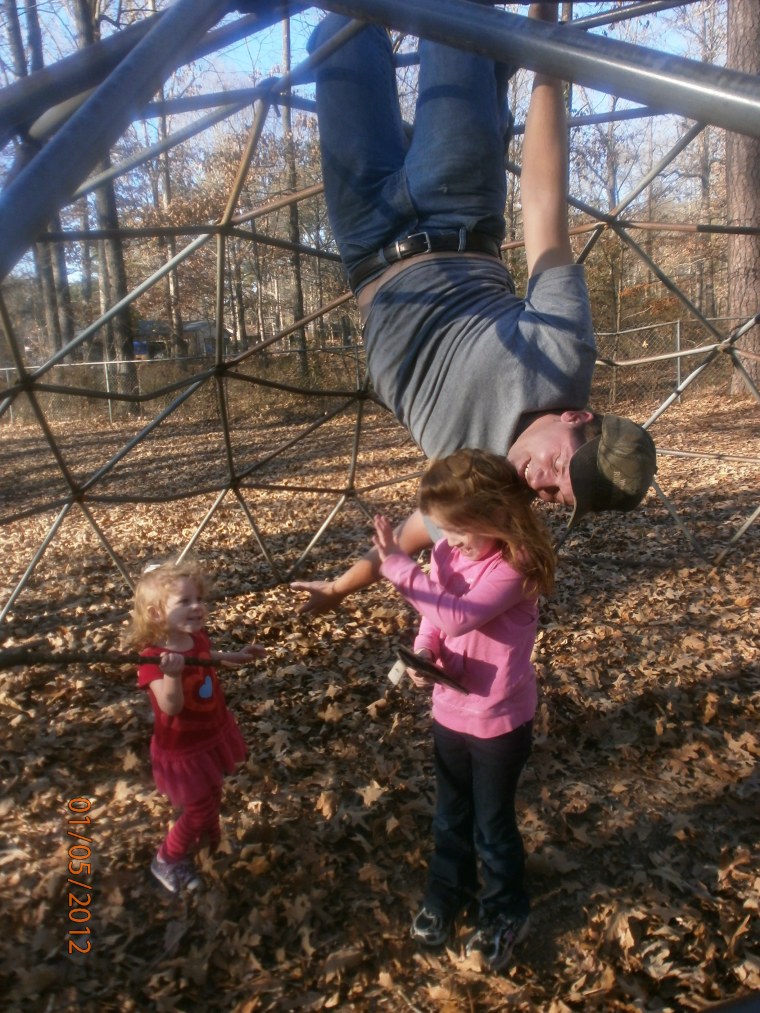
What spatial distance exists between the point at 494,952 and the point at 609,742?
1.52 metres

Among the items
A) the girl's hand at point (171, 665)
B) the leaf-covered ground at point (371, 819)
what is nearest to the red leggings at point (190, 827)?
the leaf-covered ground at point (371, 819)

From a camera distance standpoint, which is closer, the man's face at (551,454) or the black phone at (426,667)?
the black phone at (426,667)

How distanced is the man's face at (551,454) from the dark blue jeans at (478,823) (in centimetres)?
70

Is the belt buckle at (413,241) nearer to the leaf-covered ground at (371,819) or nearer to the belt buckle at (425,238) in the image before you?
the belt buckle at (425,238)

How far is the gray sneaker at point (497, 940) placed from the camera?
8.35 ft

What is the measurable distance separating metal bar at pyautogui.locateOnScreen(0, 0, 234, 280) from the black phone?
4.52 ft

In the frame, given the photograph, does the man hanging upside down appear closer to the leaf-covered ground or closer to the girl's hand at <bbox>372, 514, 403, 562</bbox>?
the girl's hand at <bbox>372, 514, 403, 562</bbox>

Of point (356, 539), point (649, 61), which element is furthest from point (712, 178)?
point (649, 61)

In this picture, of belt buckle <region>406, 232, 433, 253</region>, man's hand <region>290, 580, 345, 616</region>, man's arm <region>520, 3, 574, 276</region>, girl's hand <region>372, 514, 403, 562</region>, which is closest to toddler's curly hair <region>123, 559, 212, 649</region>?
man's hand <region>290, 580, 345, 616</region>

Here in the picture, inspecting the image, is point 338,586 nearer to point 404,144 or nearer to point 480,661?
point 480,661

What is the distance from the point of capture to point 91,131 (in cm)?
143

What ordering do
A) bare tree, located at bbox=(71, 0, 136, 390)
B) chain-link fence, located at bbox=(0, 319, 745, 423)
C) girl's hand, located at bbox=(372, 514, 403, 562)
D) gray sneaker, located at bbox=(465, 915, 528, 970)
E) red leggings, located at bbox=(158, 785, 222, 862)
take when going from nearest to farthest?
girl's hand, located at bbox=(372, 514, 403, 562), gray sneaker, located at bbox=(465, 915, 528, 970), red leggings, located at bbox=(158, 785, 222, 862), bare tree, located at bbox=(71, 0, 136, 390), chain-link fence, located at bbox=(0, 319, 745, 423)

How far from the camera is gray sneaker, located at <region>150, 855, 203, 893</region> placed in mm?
2922

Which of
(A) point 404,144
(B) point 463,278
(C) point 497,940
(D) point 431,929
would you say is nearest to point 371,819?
(D) point 431,929
